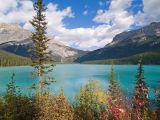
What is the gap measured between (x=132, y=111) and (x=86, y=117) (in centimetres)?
983

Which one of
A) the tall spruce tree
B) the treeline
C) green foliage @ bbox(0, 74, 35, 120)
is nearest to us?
the treeline

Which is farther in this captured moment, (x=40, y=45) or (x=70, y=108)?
(x=40, y=45)

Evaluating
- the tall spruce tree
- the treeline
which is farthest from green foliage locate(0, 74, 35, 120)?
the tall spruce tree

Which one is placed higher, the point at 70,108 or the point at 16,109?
the point at 70,108

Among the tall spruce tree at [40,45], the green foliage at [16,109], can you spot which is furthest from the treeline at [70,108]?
the tall spruce tree at [40,45]

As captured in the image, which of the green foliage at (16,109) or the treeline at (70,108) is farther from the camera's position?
the green foliage at (16,109)

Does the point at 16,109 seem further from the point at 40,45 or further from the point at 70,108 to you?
the point at 40,45

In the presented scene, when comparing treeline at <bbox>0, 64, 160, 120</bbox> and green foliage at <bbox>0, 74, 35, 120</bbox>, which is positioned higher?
treeline at <bbox>0, 64, 160, 120</bbox>

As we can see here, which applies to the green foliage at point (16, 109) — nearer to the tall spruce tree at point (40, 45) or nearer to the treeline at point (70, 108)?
the treeline at point (70, 108)

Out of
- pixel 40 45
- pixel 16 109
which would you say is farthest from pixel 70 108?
pixel 40 45

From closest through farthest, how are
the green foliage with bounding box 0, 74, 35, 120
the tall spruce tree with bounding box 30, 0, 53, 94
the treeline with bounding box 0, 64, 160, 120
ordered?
the treeline with bounding box 0, 64, 160, 120
the green foliage with bounding box 0, 74, 35, 120
the tall spruce tree with bounding box 30, 0, 53, 94

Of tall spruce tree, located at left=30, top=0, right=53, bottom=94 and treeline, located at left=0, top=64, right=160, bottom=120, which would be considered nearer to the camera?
treeline, located at left=0, top=64, right=160, bottom=120

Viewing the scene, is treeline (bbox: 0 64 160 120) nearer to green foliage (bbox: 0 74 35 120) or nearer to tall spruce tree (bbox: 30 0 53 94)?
green foliage (bbox: 0 74 35 120)

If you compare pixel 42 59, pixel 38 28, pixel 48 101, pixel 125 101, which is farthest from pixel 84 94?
pixel 125 101
